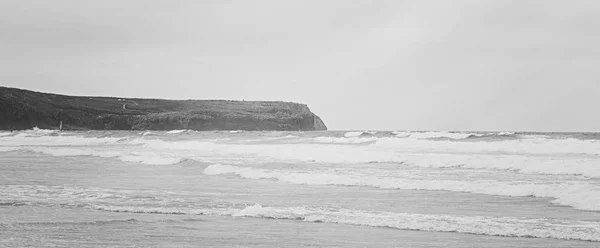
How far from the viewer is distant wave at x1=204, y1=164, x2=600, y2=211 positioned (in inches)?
432

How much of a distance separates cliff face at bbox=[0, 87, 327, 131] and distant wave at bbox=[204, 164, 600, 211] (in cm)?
7088

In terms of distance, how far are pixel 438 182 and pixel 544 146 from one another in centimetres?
1965

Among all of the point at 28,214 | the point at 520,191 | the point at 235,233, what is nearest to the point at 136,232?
the point at 235,233

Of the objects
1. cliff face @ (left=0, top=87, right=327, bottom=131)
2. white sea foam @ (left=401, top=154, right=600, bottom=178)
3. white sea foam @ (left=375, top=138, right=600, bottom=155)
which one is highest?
cliff face @ (left=0, top=87, right=327, bottom=131)

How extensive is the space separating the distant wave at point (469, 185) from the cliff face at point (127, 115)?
233 feet

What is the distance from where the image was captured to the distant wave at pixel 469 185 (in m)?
11.0

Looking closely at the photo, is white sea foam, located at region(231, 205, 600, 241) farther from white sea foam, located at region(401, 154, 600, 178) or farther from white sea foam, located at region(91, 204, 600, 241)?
white sea foam, located at region(401, 154, 600, 178)

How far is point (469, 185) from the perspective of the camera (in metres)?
13.5

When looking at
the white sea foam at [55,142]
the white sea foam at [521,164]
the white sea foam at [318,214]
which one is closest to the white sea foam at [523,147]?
the white sea foam at [521,164]

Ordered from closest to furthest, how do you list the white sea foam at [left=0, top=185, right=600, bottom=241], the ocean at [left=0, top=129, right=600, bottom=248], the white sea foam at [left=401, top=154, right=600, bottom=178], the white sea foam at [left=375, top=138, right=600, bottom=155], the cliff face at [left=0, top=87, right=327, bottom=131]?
the ocean at [left=0, top=129, right=600, bottom=248], the white sea foam at [left=0, top=185, right=600, bottom=241], the white sea foam at [left=401, top=154, right=600, bottom=178], the white sea foam at [left=375, top=138, right=600, bottom=155], the cliff face at [left=0, top=87, right=327, bottom=131]

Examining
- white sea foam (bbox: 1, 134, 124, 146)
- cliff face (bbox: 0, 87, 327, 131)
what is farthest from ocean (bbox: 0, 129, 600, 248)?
cliff face (bbox: 0, 87, 327, 131)

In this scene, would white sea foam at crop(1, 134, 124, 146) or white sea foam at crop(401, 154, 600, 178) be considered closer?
white sea foam at crop(401, 154, 600, 178)

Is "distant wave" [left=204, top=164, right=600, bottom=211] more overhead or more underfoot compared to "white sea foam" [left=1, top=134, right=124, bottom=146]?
more overhead

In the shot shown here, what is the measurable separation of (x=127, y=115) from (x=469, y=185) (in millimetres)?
83255
